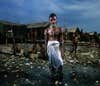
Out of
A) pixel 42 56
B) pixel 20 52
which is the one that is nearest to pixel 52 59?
pixel 42 56

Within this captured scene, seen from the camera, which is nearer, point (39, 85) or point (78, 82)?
point (39, 85)

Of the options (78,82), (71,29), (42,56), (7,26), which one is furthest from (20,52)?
(71,29)

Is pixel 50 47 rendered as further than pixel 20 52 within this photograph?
No

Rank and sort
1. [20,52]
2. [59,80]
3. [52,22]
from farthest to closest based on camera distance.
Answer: [20,52], [59,80], [52,22]

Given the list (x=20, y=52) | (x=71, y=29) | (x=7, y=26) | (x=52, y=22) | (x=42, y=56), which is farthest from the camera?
(x=71, y=29)

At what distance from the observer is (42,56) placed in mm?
23203

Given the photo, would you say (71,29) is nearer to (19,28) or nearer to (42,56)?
(19,28)

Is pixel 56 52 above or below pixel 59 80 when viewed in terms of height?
above

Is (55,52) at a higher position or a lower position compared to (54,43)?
lower

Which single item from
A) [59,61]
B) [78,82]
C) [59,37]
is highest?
[59,37]

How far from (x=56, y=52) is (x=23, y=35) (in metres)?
55.8

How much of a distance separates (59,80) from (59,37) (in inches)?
60.5

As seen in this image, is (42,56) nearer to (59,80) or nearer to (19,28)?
(59,80)

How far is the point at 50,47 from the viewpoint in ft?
34.0
